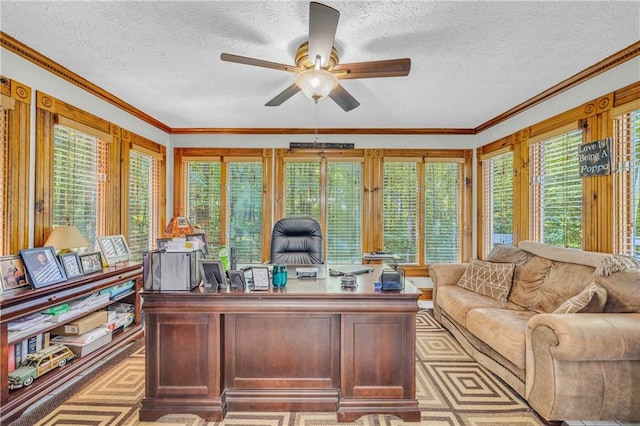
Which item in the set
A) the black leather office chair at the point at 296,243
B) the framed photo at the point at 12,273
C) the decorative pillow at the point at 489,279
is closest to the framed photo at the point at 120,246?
the framed photo at the point at 12,273

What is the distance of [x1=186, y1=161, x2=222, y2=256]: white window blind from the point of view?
4621mm

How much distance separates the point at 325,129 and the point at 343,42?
233cm

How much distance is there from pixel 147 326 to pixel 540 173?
12.5 ft

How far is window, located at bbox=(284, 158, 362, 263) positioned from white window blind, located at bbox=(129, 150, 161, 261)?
1.76 meters

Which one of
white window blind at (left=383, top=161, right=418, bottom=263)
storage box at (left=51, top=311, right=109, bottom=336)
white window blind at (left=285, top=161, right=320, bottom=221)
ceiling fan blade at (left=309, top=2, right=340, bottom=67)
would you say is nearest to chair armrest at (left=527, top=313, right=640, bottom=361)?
ceiling fan blade at (left=309, top=2, right=340, bottom=67)

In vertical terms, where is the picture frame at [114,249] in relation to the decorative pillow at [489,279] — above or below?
above

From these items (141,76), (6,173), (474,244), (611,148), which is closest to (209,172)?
(141,76)

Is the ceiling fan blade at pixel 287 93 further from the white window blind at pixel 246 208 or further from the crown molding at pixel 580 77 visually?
the crown molding at pixel 580 77

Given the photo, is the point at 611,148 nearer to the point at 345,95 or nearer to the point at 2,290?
the point at 345,95

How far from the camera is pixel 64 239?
245 centimetres

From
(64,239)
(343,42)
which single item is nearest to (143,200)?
(64,239)

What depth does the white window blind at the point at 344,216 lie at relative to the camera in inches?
181

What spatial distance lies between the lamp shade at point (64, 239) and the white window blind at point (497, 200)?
443cm

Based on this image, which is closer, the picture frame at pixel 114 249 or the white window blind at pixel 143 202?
the picture frame at pixel 114 249
